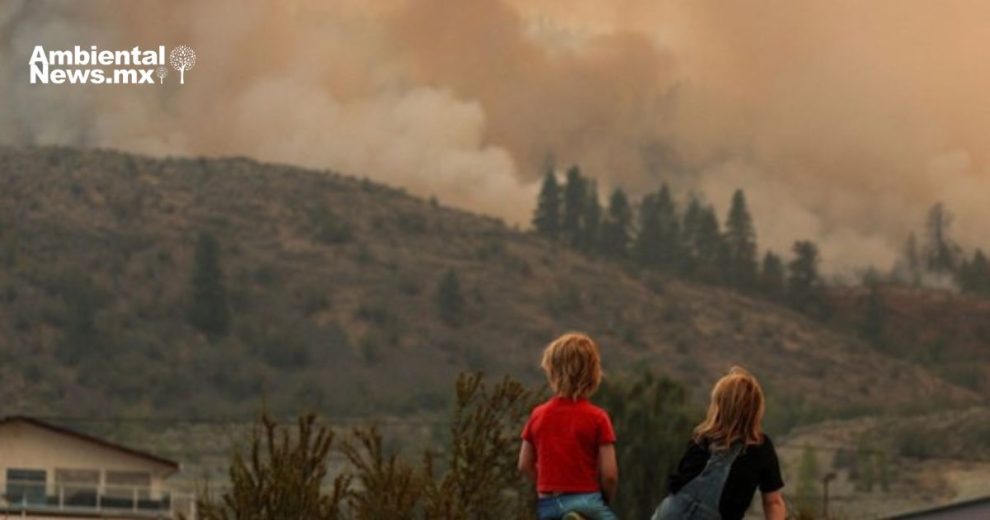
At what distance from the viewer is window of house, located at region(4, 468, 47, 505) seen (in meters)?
83.4

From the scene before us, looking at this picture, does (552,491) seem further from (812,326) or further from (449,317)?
(812,326)

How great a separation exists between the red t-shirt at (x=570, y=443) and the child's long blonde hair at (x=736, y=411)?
97 cm

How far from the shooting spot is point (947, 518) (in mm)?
63531

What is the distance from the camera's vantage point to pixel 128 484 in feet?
281

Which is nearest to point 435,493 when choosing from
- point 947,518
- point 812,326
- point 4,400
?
point 947,518

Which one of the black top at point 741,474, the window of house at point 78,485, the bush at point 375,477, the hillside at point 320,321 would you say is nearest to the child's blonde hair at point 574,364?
the black top at point 741,474

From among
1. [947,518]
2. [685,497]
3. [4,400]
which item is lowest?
[685,497]

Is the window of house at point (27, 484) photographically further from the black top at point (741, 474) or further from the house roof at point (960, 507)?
the black top at point (741, 474)

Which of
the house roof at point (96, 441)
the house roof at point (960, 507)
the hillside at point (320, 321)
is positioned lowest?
the house roof at point (960, 507)

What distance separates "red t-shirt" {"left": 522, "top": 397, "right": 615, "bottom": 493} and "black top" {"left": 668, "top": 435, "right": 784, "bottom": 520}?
2.44 ft

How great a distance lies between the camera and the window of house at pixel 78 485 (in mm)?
82750

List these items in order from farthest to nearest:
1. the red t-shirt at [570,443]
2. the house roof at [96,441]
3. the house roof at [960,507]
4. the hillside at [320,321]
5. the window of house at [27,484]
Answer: the hillside at [320,321] < the house roof at [96,441] < the window of house at [27,484] < the house roof at [960,507] < the red t-shirt at [570,443]

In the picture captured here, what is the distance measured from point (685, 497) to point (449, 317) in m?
169

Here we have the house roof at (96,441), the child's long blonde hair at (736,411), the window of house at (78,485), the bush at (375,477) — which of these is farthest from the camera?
the house roof at (96,441)
